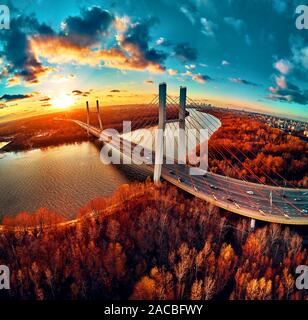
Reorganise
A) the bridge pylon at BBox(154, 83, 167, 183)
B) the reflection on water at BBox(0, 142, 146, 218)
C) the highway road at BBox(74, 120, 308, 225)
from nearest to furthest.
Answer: the highway road at BBox(74, 120, 308, 225), the bridge pylon at BBox(154, 83, 167, 183), the reflection on water at BBox(0, 142, 146, 218)

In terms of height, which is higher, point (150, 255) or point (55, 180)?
point (55, 180)

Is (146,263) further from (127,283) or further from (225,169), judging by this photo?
(225,169)

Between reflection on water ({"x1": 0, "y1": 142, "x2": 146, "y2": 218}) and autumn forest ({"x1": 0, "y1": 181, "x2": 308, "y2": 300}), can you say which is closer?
autumn forest ({"x1": 0, "y1": 181, "x2": 308, "y2": 300})

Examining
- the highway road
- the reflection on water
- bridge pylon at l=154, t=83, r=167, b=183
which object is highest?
bridge pylon at l=154, t=83, r=167, b=183

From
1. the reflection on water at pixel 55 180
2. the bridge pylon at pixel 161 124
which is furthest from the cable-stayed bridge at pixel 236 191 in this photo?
the reflection on water at pixel 55 180

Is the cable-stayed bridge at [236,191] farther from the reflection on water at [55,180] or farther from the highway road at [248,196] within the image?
the reflection on water at [55,180]

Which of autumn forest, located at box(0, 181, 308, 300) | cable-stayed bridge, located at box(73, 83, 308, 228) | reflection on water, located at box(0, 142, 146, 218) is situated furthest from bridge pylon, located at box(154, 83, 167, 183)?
reflection on water, located at box(0, 142, 146, 218)

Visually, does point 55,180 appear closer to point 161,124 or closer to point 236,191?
point 161,124

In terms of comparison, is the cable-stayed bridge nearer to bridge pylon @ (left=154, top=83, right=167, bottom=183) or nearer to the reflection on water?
bridge pylon @ (left=154, top=83, right=167, bottom=183)

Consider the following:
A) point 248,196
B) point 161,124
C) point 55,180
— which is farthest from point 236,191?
point 55,180
